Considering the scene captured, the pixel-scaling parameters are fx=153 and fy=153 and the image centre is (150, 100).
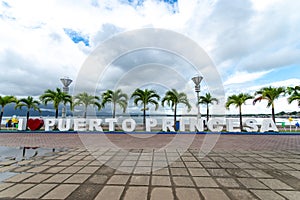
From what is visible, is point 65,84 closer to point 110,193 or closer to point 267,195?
point 110,193

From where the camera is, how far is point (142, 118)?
17047 millimetres

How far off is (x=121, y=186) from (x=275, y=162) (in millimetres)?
4735

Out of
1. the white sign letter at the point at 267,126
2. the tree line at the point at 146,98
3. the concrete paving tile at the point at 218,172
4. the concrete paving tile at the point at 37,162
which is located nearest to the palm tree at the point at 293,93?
the tree line at the point at 146,98

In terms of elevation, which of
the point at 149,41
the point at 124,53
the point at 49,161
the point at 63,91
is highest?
the point at 149,41

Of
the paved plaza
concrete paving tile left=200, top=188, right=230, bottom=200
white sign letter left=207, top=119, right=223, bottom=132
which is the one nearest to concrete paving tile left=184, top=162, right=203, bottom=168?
the paved plaza

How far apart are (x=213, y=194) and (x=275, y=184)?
1.49 metres

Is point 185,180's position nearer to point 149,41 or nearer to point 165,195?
point 165,195

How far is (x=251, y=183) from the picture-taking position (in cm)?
315

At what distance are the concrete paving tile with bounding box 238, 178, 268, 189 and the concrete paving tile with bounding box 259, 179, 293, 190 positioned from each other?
142 mm

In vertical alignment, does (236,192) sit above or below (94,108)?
below

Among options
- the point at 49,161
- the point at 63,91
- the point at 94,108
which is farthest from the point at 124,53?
the point at 94,108

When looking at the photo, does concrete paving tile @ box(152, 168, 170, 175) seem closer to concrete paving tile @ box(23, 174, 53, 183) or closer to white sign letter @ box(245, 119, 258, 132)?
concrete paving tile @ box(23, 174, 53, 183)

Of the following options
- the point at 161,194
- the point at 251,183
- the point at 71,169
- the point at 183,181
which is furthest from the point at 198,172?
the point at 71,169

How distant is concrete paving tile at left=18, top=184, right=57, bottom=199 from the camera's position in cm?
260
